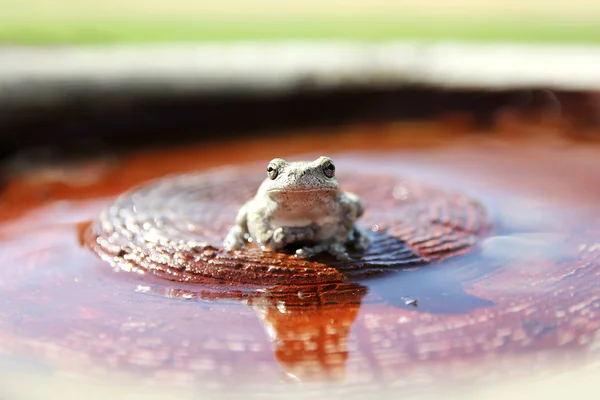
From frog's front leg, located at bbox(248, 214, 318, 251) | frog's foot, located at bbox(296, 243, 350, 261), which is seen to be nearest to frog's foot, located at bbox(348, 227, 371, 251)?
frog's foot, located at bbox(296, 243, 350, 261)

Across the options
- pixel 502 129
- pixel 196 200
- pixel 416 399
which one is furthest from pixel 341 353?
pixel 502 129

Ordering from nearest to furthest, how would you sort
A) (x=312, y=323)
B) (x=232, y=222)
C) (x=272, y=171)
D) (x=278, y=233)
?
(x=312, y=323) → (x=272, y=171) → (x=278, y=233) → (x=232, y=222)

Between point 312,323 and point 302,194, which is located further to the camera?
point 302,194

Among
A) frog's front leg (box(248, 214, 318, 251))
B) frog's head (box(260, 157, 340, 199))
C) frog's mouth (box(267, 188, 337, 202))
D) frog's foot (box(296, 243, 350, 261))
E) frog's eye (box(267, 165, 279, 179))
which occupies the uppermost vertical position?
frog's eye (box(267, 165, 279, 179))

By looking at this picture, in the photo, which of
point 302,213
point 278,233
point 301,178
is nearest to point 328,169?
point 301,178

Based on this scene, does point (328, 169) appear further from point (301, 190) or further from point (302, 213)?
point (302, 213)

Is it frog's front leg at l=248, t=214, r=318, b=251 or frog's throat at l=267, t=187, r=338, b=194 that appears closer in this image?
frog's throat at l=267, t=187, r=338, b=194

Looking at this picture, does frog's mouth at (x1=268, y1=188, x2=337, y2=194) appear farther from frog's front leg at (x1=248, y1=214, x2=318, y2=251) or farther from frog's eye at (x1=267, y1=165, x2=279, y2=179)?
frog's front leg at (x1=248, y1=214, x2=318, y2=251)
